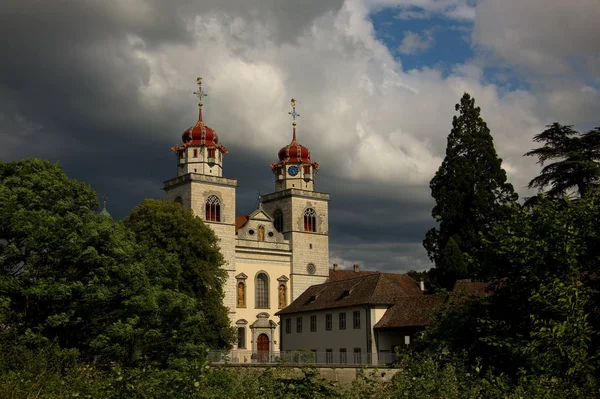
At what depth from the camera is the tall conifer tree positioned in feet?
163

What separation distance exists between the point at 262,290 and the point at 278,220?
30.5ft

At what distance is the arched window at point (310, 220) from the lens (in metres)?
75.1

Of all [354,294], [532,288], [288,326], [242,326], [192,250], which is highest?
[192,250]

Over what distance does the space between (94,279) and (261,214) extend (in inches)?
1756

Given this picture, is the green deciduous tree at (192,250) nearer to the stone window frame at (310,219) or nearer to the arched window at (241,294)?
the arched window at (241,294)

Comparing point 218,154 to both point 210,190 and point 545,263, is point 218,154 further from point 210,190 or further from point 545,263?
point 545,263

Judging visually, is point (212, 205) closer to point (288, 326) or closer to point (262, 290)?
point (262, 290)

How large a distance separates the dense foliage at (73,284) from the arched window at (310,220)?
43966 mm

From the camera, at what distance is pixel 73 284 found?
2684cm

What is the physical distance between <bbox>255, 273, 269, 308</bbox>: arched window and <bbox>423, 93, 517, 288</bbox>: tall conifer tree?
20658mm

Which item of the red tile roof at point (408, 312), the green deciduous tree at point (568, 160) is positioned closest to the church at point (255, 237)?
the red tile roof at point (408, 312)

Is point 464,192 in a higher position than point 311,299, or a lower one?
higher

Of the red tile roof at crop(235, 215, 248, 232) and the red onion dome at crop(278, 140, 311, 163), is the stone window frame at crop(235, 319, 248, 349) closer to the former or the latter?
the red tile roof at crop(235, 215, 248, 232)

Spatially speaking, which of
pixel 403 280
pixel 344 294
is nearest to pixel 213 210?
pixel 403 280
